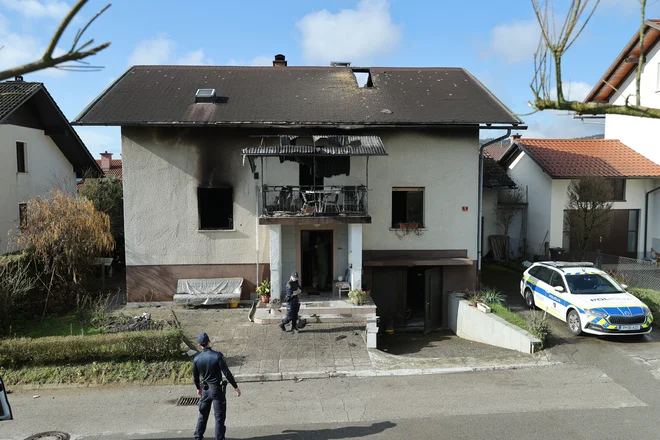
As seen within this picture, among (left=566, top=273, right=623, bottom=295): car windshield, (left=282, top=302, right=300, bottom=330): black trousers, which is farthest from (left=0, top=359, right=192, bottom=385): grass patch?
(left=566, top=273, right=623, bottom=295): car windshield

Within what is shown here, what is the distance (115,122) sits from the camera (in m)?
14.0

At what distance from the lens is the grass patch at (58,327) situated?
37.9 ft

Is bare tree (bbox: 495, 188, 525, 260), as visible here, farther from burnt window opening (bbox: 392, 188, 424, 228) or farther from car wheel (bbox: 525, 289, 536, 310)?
burnt window opening (bbox: 392, 188, 424, 228)

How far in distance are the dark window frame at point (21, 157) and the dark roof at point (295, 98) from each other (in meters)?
5.49

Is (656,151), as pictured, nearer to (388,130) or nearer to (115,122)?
(388,130)

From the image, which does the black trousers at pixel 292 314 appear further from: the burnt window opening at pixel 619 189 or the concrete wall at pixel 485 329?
the burnt window opening at pixel 619 189

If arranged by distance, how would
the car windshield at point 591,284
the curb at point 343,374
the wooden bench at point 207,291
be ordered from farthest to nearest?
the wooden bench at point 207,291
the car windshield at point 591,284
the curb at point 343,374

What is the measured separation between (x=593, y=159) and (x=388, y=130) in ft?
37.1

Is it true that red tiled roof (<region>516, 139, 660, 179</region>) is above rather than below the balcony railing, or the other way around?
above

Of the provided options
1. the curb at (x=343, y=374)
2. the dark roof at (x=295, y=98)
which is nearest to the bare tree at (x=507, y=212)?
the dark roof at (x=295, y=98)

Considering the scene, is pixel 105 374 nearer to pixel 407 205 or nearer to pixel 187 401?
pixel 187 401

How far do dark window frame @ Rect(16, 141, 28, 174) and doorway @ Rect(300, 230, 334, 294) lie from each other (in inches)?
492

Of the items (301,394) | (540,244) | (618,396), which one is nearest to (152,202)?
(301,394)

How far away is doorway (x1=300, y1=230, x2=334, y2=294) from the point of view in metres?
15.1
